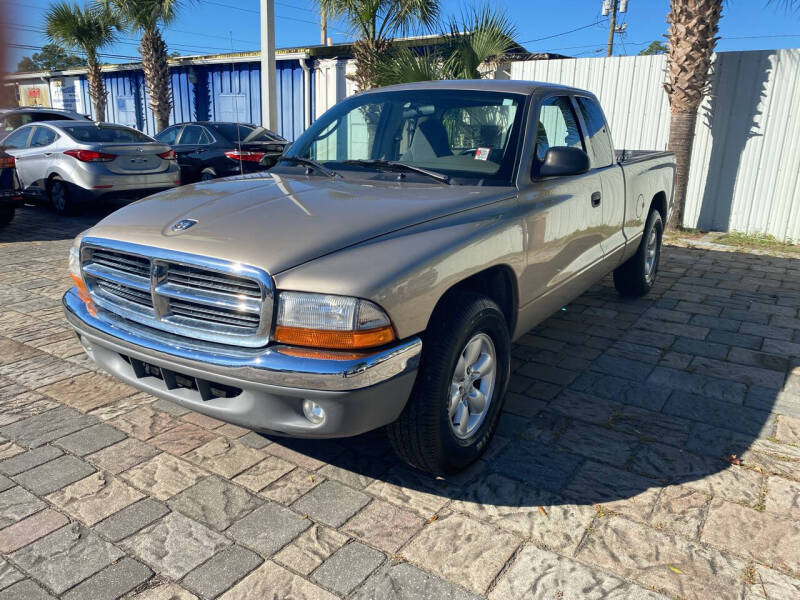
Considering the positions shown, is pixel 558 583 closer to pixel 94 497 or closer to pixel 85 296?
pixel 94 497

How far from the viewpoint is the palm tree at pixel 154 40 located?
56.2ft

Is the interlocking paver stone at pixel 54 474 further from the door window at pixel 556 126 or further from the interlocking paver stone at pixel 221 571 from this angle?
the door window at pixel 556 126

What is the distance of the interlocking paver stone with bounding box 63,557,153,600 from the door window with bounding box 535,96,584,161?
2.91 m

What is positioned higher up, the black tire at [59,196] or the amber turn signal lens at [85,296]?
the amber turn signal lens at [85,296]

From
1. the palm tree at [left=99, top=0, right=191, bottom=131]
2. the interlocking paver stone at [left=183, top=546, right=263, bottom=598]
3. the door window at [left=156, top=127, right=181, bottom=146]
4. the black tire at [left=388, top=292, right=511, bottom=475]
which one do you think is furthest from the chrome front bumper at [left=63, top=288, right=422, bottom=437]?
the palm tree at [left=99, top=0, right=191, bottom=131]

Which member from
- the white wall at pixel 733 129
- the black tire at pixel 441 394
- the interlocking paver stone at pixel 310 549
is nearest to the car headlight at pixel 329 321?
the black tire at pixel 441 394

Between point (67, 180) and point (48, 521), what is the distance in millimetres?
8421

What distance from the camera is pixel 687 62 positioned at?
9.00 metres

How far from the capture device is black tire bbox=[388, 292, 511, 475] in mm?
2773

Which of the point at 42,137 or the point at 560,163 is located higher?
the point at 560,163

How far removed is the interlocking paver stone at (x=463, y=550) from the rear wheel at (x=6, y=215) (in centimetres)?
861

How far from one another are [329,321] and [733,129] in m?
8.89

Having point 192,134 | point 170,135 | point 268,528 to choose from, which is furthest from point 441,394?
point 170,135

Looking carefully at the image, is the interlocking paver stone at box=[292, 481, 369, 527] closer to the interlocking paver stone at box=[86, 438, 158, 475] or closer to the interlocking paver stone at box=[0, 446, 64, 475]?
the interlocking paver stone at box=[86, 438, 158, 475]
